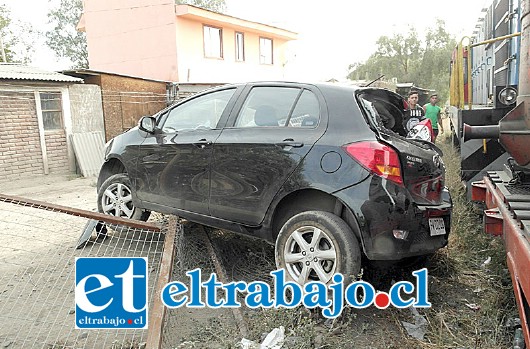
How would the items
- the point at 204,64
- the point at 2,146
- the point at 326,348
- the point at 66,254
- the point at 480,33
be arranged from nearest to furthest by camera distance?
the point at 326,348 → the point at 66,254 → the point at 480,33 → the point at 2,146 → the point at 204,64

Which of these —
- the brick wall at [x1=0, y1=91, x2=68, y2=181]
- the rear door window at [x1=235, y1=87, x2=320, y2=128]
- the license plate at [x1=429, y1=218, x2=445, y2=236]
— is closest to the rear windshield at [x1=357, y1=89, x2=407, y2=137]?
the rear door window at [x1=235, y1=87, x2=320, y2=128]

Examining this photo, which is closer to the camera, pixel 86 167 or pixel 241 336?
pixel 241 336

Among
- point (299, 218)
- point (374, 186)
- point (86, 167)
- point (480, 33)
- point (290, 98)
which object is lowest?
point (86, 167)

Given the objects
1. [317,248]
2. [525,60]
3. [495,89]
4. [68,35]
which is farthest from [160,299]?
[68,35]

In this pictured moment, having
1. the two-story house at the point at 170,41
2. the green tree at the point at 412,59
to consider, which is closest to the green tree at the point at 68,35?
the two-story house at the point at 170,41

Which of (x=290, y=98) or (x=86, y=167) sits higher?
(x=290, y=98)

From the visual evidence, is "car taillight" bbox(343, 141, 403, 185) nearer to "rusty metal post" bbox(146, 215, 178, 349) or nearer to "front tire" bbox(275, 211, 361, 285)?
"front tire" bbox(275, 211, 361, 285)

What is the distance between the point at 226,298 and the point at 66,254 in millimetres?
2367

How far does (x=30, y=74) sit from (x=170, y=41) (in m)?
8.83

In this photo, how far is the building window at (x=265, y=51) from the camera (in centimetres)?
2433

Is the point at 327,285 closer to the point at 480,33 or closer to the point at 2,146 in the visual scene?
A: the point at 480,33

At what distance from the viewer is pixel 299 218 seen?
3514mm

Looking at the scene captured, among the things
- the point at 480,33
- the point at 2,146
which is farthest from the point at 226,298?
the point at 2,146

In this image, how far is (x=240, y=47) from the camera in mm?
22812
